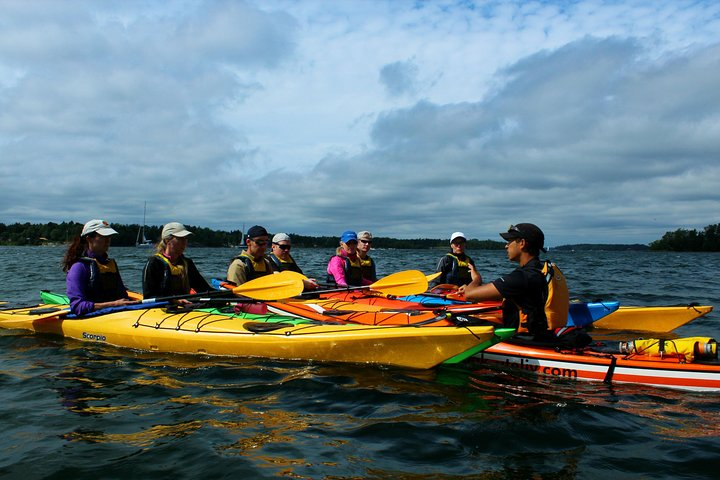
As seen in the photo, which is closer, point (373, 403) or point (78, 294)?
point (373, 403)

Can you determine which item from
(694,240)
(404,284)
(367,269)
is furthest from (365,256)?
(694,240)

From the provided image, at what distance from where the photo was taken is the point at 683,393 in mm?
4969

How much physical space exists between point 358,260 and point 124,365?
16.8 feet

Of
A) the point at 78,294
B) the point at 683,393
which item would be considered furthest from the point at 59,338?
the point at 683,393

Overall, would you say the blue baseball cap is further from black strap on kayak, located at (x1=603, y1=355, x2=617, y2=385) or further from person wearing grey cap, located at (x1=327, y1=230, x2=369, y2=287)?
black strap on kayak, located at (x1=603, y1=355, x2=617, y2=385)

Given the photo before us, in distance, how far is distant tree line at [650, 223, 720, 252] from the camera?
302 feet

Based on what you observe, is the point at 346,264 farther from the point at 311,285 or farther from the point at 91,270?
the point at 91,270

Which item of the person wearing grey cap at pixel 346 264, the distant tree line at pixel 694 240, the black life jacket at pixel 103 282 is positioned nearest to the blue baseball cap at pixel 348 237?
the person wearing grey cap at pixel 346 264

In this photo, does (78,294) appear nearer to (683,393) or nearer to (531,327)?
(531,327)

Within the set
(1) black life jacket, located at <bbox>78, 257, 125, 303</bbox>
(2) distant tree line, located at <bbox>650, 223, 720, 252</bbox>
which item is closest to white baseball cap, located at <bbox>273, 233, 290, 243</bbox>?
(1) black life jacket, located at <bbox>78, 257, 125, 303</bbox>

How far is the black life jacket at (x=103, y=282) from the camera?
23.1ft

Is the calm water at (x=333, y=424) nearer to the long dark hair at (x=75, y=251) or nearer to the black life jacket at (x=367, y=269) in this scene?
the long dark hair at (x=75, y=251)

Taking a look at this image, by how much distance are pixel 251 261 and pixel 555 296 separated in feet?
15.5

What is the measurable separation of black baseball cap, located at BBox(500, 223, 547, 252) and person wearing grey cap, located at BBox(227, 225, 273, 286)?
13.6ft
